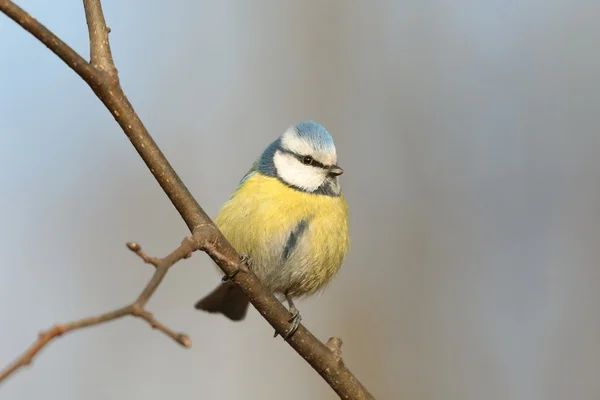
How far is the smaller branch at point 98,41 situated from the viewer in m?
1.42

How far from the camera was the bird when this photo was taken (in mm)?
2271

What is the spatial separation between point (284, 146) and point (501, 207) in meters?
2.01

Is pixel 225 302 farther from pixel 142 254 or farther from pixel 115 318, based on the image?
pixel 115 318

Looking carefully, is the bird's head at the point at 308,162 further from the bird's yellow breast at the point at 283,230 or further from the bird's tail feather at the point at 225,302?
the bird's tail feather at the point at 225,302

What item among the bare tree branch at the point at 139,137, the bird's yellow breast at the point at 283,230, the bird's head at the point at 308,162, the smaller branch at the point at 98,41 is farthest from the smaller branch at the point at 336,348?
the smaller branch at the point at 98,41

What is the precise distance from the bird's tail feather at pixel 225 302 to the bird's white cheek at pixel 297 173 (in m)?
0.58

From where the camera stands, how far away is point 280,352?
13.7 feet

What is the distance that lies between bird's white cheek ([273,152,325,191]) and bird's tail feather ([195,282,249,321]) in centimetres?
58

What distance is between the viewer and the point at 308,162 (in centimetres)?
246

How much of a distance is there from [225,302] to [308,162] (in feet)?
2.34

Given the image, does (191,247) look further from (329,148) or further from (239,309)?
(239,309)

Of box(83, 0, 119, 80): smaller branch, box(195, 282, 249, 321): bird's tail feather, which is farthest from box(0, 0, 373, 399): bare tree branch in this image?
box(195, 282, 249, 321): bird's tail feather

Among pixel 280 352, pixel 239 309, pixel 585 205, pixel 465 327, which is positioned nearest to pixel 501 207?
pixel 585 205

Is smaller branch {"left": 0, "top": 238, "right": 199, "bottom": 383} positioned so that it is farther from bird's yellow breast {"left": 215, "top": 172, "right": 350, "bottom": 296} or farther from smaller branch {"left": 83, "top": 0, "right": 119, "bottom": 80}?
bird's yellow breast {"left": 215, "top": 172, "right": 350, "bottom": 296}
